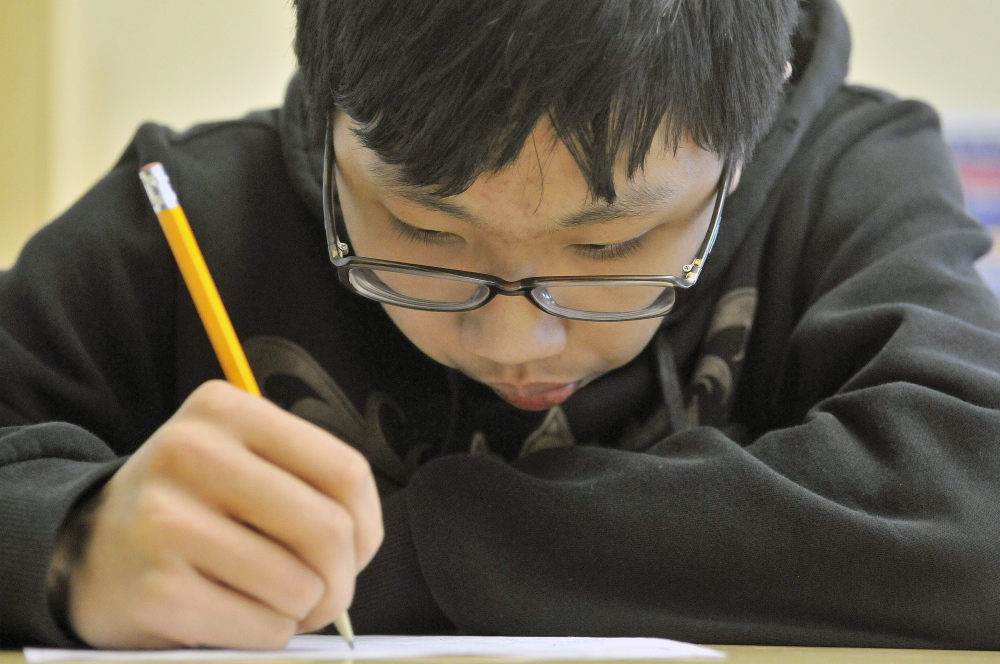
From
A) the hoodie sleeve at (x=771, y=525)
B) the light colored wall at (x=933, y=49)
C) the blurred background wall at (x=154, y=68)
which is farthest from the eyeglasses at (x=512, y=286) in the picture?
the light colored wall at (x=933, y=49)

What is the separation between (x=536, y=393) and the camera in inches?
28.8

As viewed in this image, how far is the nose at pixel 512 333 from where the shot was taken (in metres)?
0.63

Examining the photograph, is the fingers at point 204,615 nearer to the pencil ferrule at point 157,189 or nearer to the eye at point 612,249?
the pencil ferrule at point 157,189

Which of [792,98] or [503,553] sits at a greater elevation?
[792,98]

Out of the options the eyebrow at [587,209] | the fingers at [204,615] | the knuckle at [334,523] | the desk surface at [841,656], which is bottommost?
the desk surface at [841,656]

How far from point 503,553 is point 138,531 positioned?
0.21m

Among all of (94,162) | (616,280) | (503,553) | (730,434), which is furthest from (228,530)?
(94,162)

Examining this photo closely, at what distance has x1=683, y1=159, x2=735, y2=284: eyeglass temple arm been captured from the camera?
678mm

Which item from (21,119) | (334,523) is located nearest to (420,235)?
(334,523)

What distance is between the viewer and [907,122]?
896 mm

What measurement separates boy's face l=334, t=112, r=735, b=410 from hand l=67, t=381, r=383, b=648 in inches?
8.3

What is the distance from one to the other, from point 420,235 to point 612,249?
0.12 metres

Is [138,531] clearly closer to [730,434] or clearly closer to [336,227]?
[336,227]

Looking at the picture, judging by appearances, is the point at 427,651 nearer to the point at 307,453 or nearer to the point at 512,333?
the point at 307,453
